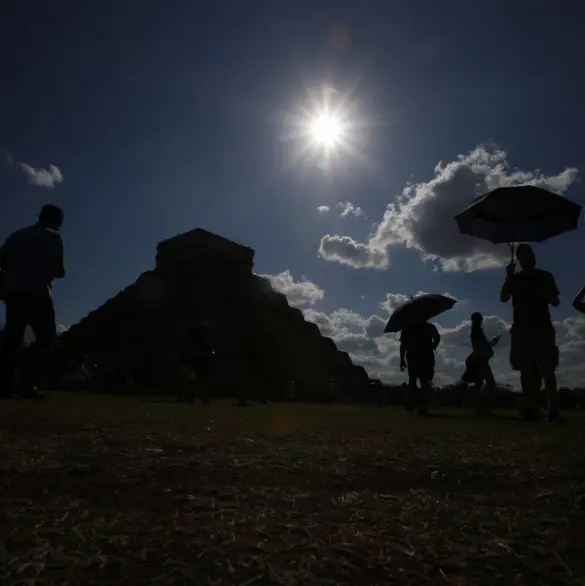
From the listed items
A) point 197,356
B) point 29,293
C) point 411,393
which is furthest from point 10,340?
point 411,393

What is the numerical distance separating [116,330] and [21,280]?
66.7 m

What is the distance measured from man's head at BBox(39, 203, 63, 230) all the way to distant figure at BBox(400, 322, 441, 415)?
6060mm

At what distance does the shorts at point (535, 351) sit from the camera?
7113 mm

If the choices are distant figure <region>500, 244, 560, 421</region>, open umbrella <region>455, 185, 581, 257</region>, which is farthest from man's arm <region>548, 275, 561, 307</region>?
open umbrella <region>455, 185, 581, 257</region>

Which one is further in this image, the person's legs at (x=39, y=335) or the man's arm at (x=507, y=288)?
the man's arm at (x=507, y=288)

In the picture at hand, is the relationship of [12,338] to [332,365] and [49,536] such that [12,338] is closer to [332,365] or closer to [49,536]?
[49,536]

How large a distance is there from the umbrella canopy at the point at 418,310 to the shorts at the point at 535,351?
128 inches

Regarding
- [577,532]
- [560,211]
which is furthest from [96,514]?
[560,211]

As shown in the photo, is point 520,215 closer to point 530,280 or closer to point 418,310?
point 530,280

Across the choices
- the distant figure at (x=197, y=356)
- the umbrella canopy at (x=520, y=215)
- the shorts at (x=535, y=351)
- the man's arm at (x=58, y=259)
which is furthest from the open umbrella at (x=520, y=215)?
the distant figure at (x=197, y=356)

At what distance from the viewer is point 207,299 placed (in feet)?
249

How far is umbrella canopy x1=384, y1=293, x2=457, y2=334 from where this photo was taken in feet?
34.8

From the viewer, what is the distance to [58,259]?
7.20 meters

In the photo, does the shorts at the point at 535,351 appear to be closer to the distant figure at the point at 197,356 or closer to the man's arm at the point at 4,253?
the man's arm at the point at 4,253
